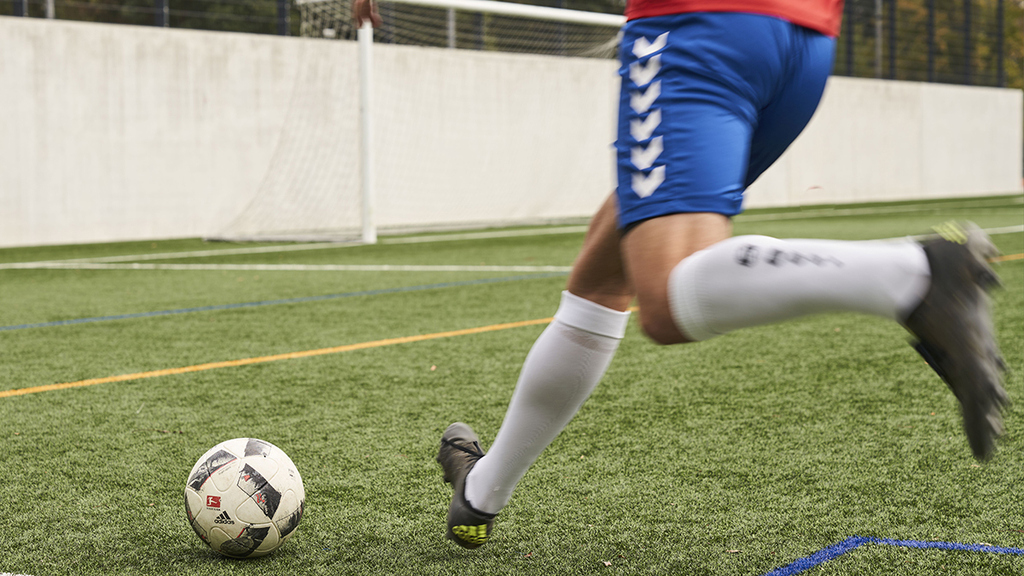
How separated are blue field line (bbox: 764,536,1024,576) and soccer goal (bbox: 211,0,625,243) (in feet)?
31.8

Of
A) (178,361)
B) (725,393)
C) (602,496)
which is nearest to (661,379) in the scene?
(725,393)

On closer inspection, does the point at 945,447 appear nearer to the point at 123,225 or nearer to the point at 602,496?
the point at 602,496

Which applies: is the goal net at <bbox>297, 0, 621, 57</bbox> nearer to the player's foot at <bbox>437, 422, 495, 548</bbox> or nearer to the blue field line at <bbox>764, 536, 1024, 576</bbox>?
the player's foot at <bbox>437, 422, 495, 548</bbox>

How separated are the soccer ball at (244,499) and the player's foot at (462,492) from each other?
33 centimetres

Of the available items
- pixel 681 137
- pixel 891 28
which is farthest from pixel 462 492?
pixel 891 28

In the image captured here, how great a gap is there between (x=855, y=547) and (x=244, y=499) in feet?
4.06

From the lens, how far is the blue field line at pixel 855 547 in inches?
80.0

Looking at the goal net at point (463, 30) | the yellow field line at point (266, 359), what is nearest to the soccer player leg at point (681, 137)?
the yellow field line at point (266, 359)

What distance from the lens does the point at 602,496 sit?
8.35 ft

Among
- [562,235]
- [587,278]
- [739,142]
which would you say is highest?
[739,142]

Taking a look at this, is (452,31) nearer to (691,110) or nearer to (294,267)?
(294,267)

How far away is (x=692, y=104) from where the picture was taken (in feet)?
5.04

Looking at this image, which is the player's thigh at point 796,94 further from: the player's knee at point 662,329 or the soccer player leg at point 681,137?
the player's knee at point 662,329

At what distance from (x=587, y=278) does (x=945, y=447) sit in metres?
1.45
